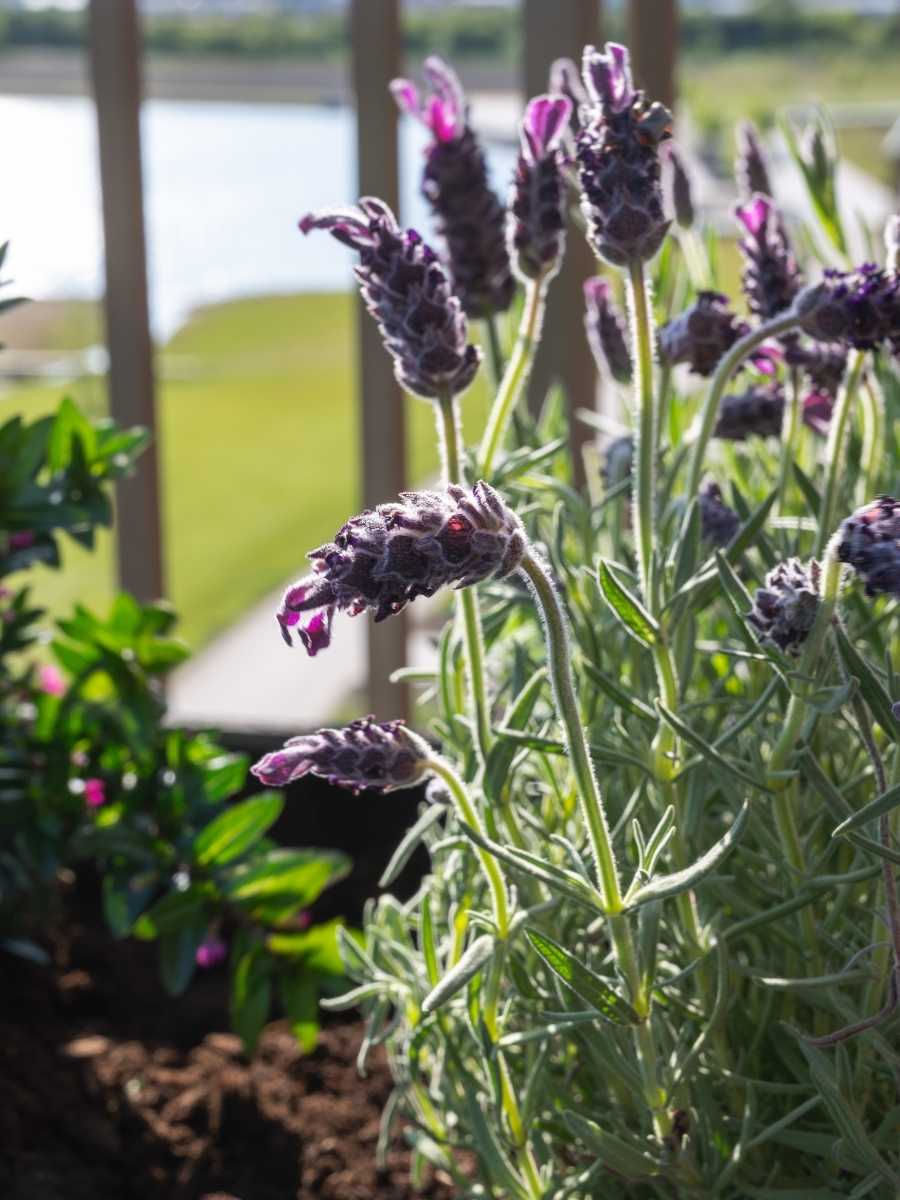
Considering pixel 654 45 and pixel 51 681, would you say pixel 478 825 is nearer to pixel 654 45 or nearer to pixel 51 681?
pixel 51 681

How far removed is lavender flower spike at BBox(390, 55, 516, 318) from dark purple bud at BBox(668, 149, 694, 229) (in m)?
0.23

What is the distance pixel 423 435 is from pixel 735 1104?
503 cm

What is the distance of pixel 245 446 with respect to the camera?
591cm

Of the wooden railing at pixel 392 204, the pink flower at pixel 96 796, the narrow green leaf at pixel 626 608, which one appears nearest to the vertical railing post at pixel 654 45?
the wooden railing at pixel 392 204

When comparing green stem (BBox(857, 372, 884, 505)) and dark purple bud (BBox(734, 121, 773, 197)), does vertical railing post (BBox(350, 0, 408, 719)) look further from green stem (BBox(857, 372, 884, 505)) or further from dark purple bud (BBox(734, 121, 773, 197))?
green stem (BBox(857, 372, 884, 505))

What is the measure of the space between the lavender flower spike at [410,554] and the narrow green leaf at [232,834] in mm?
618

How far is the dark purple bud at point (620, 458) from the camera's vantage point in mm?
938

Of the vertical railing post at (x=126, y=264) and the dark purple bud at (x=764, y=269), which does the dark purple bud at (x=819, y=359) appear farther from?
the vertical railing post at (x=126, y=264)

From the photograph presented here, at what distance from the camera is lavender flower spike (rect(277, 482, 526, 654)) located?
20.0 inches

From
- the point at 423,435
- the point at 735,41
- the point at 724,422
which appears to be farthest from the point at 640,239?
the point at 735,41

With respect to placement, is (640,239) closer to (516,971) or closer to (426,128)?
(426,128)

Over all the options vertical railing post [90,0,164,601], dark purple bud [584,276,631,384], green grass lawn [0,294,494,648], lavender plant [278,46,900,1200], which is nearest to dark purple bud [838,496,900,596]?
lavender plant [278,46,900,1200]

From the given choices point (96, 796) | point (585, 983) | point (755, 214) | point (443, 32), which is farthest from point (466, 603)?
point (443, 32)

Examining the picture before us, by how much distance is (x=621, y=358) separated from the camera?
954mm
